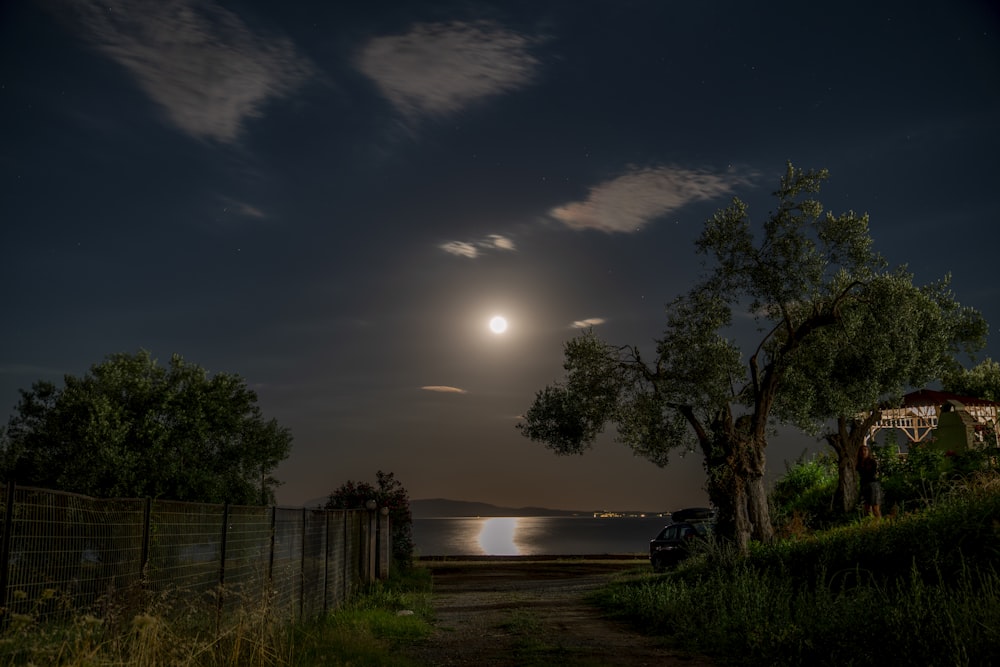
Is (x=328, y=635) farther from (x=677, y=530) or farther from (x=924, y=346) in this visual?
(x=924, y=346)

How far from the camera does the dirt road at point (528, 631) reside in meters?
11.6

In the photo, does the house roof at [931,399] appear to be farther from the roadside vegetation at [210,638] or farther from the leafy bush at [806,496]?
the roadside vegetation at [210,638]

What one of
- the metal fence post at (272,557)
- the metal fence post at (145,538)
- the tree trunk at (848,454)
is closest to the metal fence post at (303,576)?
the metal fence post at (272,557)

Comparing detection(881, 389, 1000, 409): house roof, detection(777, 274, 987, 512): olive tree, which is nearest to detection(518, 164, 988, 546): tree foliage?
detection(777, 274, 987, 512): olive tree

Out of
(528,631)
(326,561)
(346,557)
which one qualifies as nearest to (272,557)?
(326,561)

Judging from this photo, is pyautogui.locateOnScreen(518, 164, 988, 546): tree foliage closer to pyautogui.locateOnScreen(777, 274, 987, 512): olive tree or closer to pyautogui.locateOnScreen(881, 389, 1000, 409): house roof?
pyautogui.locateOnScreen(777, 274, 987, 512): olive tree

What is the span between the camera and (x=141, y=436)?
35000 mm

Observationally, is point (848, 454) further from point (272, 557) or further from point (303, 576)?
point (272, 557)

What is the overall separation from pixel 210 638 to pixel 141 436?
29.0 metres

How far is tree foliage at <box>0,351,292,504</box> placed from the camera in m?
34.0

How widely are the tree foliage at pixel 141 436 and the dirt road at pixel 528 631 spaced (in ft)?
49.0

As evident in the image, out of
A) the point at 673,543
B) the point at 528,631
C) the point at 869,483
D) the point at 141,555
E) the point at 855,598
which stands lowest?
the point at 528,631

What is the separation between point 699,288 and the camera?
84.2 ft

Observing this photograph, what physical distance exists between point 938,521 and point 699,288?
12.1 meters
